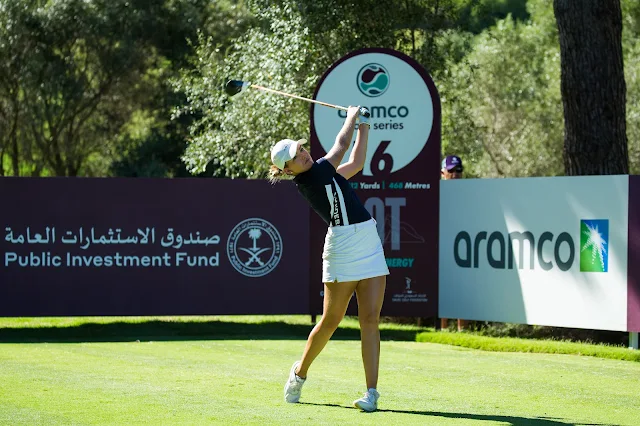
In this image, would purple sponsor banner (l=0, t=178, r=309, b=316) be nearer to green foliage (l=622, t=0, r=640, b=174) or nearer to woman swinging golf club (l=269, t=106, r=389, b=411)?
woman swinging golf club (l=269, t=106, r=389, b=411)

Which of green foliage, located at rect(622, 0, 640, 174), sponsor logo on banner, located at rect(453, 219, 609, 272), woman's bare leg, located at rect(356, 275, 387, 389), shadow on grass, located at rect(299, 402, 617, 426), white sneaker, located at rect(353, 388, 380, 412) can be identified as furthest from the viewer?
green foliage, located at rect(622, 0, 640, 174)

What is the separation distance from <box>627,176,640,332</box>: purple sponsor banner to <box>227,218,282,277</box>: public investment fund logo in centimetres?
423

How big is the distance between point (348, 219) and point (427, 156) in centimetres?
571

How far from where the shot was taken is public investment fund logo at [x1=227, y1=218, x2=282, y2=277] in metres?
12.8

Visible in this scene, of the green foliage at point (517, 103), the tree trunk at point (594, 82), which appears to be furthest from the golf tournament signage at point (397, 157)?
the green foliage at point (517, 103)

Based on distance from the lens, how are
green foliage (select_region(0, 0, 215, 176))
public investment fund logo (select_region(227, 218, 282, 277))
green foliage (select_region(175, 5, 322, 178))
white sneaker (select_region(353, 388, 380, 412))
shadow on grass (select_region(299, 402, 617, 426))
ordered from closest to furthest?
shadow on grass (select_region(299, 402, 617, 426)) → white sneaker (select_region(353, 388, 380, 412)) → public investment fund logo (select_region(227, 218, 282, 277)) → green foliage (select_region(175, 5, 322, 178)) → green foliage (select_region(0, 0, 215, 176))

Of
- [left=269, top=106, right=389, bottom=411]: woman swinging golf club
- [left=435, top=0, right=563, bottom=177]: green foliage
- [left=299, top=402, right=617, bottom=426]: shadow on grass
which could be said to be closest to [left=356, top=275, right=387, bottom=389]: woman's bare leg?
[left=269, top=106, right=389, bottom=411]: woman swinging golf club

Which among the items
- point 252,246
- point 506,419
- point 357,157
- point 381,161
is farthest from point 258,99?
point 506,419

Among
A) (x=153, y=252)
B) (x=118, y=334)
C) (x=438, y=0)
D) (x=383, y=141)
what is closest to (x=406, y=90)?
(x=383, y=141)

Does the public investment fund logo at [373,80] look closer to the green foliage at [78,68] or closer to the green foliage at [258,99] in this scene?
the green foliage at [258,99]

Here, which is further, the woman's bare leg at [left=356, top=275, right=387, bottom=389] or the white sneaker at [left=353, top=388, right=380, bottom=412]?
the woman's bare leg at [left=356, top=275, right=387, bottom=389]

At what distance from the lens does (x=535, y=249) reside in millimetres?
11781

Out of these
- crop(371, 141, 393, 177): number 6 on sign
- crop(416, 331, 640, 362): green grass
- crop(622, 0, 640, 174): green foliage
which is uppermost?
crop(622, 0, 640, 174): green foliage

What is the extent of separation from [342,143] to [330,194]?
0.38 metres
